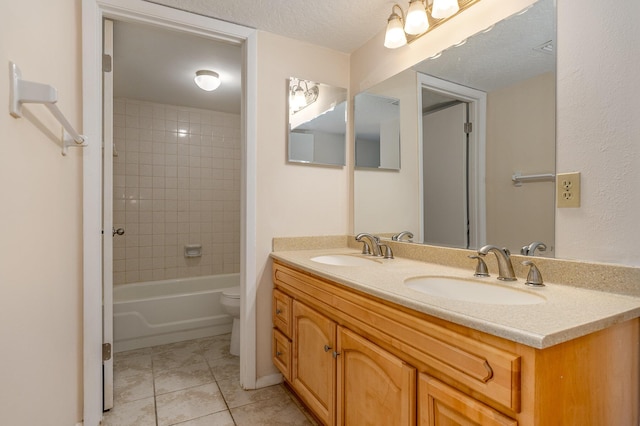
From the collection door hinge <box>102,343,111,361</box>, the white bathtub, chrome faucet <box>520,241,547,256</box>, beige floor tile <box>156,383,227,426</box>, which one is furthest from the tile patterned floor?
chrome faucet <box>520,241,547,256</box>

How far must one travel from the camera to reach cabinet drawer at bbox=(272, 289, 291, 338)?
1739 mm

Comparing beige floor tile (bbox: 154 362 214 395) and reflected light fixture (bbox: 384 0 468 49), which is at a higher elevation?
reflected light fixture (bbox: 384 0 468 49)

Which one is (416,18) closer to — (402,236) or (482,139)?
(482,139)

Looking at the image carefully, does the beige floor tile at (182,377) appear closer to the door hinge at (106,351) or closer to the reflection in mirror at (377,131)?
the door hinge at (106,351)

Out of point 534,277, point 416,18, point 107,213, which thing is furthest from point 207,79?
point 534,277

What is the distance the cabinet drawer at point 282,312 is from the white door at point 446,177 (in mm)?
833

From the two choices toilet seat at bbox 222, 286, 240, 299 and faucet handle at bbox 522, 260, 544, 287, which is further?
toilet seat at bbox 222, 286, 240, 299

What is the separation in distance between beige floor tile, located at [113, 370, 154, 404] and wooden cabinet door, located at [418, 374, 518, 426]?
5.48 ft

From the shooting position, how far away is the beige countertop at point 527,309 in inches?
26.2

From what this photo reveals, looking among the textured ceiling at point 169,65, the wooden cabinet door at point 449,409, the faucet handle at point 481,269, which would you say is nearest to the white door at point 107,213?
the textured ceiling at point 169,65

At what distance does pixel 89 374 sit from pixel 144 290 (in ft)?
5.41

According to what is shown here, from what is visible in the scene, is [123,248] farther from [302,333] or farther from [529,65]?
[529,65]

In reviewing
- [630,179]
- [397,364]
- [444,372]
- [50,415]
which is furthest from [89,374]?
[630,179]

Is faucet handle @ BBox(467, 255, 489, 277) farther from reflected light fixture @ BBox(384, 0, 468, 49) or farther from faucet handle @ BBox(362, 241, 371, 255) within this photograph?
reflected light fixture @ BBox(384, 0, 468, 49)
